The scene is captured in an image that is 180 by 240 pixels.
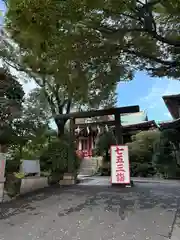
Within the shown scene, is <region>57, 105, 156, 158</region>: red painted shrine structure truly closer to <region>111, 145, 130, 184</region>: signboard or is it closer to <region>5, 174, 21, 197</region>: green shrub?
<region>111, 145, 130, 184</region>: signboard

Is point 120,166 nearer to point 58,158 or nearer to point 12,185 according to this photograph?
point 58,158

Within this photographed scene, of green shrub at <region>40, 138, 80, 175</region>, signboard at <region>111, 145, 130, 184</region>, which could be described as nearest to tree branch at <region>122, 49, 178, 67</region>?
signboard at <region>111, 145, 130, 184</region>

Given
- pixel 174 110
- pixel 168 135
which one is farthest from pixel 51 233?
pixel 174 110

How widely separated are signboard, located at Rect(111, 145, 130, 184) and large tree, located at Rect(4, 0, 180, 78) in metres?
3.44

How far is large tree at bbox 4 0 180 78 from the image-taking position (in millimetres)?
5566

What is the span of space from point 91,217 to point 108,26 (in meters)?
5.15

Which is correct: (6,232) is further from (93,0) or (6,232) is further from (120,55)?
(120,55)

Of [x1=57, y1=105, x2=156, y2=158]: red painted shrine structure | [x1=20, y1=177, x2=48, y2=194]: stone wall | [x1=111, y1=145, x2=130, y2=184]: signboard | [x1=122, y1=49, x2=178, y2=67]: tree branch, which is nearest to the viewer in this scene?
[x1=122, y1=49, x2=178, y2=67]: tree branch

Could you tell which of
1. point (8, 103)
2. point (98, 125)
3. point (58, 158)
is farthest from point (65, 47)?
point (98, 125)

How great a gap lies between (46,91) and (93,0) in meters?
9.90

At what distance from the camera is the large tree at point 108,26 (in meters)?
5.57

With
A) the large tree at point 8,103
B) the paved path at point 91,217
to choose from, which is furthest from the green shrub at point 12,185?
the large tree at point 8,103

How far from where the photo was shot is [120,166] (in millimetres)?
9602

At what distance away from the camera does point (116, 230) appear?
4.43 meters
